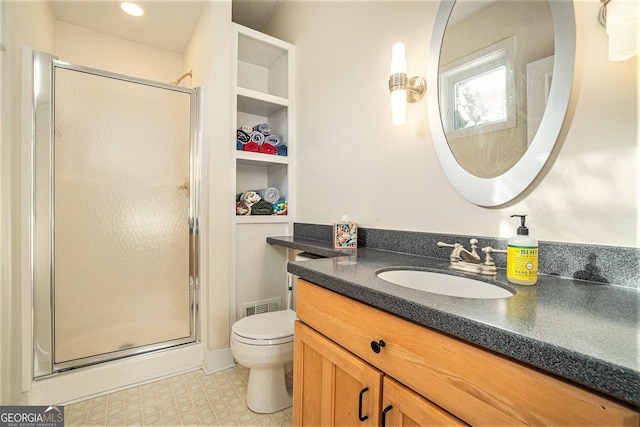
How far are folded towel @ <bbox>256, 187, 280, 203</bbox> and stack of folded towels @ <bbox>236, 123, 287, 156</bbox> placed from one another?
0.90 ft

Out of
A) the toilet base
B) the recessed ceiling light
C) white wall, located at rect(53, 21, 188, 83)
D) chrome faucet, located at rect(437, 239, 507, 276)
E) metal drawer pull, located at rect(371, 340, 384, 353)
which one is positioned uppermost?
the recessed ceiling light

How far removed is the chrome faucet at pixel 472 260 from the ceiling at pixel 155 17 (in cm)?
222

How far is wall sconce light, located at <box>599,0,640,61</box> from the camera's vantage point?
0.72 meters

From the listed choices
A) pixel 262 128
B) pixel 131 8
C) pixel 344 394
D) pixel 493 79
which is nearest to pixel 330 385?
pixel 344 394

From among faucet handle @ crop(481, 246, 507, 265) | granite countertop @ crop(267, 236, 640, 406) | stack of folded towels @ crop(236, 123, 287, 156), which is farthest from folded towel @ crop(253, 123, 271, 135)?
faucet handle @ crop(481, 246, 507, 265)

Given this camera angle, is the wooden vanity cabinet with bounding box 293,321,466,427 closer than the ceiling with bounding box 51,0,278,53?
Yes

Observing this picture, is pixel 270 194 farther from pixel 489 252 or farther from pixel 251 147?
pixel 489 252

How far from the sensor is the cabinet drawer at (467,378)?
0.43 metres

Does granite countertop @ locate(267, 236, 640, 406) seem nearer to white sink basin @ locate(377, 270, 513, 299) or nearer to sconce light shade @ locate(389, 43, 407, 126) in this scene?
white sink basin @ locate(377, 270, 513, 299)

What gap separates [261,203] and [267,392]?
1.18 meters

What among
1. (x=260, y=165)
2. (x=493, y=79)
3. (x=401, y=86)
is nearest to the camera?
(x=493, y=79)

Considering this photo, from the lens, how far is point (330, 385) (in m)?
0.90

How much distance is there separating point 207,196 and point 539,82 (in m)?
1.74

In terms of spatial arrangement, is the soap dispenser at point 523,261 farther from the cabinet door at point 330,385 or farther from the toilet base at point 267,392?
the toilet base at point 267,392
